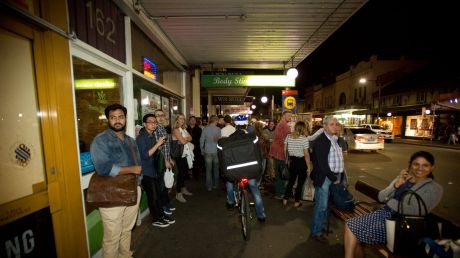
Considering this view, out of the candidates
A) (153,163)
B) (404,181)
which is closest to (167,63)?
(153,163)

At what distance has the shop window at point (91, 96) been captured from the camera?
302cm

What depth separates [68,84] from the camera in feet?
8.18

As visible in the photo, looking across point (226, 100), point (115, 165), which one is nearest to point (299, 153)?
point (115, 165)

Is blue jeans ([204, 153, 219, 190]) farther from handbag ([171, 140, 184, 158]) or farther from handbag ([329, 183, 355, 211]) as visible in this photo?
handbag ([329, 183, 355, 211])

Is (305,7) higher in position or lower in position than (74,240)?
higher

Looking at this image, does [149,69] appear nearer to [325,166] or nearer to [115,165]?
[115,165]

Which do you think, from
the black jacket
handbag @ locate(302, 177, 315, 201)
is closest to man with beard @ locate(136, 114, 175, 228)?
the black jacket

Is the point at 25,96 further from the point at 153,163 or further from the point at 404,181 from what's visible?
the point at 404,181

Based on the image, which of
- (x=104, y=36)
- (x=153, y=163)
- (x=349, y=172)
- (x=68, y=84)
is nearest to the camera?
(x=68, y=84)

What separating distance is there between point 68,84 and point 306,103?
229 ft

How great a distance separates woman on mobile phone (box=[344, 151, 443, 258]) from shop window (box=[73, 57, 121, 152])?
379 centimetres

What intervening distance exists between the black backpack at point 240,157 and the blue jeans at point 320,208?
1.07 meters

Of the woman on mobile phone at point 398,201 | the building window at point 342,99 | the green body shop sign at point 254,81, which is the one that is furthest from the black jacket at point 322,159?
the building window at point 342,99

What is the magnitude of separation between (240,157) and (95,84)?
2.60 meters
